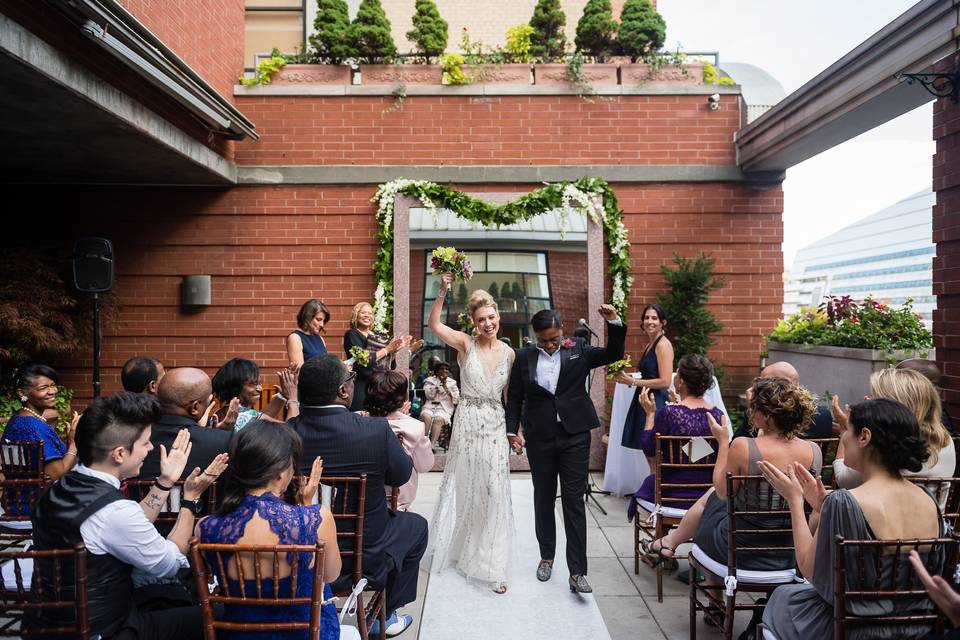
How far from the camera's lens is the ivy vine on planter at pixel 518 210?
6.63m

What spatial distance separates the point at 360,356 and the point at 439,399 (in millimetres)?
1454

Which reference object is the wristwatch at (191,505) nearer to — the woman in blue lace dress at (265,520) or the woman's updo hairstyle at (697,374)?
the woman in blue lace dress at (265,520)

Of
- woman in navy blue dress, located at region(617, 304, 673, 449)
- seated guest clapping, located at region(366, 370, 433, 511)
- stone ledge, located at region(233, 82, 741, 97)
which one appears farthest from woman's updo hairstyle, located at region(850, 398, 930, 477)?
stone ledge, located at region(233, 82, 741, 97)

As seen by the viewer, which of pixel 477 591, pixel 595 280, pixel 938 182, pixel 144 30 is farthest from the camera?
pixel 595 280

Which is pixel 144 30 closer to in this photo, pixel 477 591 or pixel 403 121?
pixel 403 121

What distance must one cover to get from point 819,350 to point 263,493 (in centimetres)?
543

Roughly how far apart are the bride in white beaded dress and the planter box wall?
3.23 m

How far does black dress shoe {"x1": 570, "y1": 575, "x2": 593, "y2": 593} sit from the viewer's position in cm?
360

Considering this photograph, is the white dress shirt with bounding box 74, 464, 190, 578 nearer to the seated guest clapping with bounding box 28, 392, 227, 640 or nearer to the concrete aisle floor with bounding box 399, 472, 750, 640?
the seated guest clapping with bounding box 28, 392, 227, 640

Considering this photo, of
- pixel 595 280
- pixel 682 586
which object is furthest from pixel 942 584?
pixel 595 280

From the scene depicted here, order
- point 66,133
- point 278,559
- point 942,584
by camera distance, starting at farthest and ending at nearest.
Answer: point 66,133 < point 278,559 < point 942,584

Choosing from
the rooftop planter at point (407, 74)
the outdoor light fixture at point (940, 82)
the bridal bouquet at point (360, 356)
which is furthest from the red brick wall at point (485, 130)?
the outdoor light fixture at point (940, 82)

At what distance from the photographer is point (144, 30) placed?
15.0ft

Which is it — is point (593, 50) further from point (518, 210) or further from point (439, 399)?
point (439, 399)
